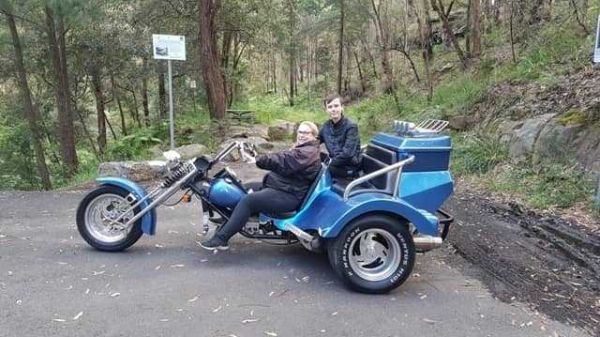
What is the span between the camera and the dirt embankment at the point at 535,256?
395 cm

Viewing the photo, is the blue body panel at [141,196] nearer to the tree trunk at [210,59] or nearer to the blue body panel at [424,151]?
the blue body panel at [424,151]

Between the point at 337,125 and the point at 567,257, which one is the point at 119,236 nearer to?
the point at 337,125

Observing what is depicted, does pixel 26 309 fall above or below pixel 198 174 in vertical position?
below

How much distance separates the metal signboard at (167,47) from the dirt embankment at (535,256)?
537 cm

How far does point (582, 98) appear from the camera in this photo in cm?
786

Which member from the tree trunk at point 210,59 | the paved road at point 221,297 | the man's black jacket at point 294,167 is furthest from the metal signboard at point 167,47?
the man's black jacket at point 294,167

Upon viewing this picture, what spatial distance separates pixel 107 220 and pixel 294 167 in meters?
1.92

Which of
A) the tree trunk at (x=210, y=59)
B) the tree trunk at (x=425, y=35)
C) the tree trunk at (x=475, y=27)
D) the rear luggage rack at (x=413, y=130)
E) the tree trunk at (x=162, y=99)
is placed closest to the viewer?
the rear luggage rack at (x=413, y=130)

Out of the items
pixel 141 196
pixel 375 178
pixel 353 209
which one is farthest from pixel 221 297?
pixel 375 178

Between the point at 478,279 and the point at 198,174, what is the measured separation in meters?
2.63

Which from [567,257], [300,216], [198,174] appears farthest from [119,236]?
[567,257]

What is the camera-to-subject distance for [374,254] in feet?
13.9

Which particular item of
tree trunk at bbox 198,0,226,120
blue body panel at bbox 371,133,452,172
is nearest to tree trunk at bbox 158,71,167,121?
tree trunk at bbox 198,0,226,120

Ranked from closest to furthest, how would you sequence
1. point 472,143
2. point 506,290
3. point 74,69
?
point 506,290
point 472,143
point 74,69
